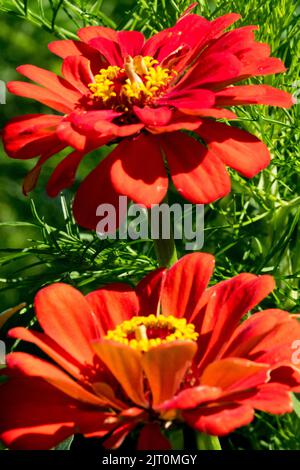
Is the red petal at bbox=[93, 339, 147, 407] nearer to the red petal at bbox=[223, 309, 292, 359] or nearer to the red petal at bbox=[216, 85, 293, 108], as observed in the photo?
the red petal at bbox=[223, 309, 292, 359]

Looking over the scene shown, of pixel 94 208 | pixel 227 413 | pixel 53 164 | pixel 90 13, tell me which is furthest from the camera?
pixel 53 164

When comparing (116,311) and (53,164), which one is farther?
(53,164)

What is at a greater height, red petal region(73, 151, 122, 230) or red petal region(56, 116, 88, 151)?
red petal region(56, 116, 88, 151)

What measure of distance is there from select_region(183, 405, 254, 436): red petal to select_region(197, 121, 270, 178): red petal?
120 mm

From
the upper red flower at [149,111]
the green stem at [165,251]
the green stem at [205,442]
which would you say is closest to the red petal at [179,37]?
Result: the upper red flower at [149,111]

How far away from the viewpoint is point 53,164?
103cm

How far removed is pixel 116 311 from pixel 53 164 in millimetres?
582

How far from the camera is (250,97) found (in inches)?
18.2

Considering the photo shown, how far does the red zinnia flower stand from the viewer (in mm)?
378

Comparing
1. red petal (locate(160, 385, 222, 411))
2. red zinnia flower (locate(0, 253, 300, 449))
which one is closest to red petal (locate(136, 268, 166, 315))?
red zinnia flower (locate(0, 253, 300, 449))

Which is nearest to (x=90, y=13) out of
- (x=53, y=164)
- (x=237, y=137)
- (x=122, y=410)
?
(x=237, y=137)
